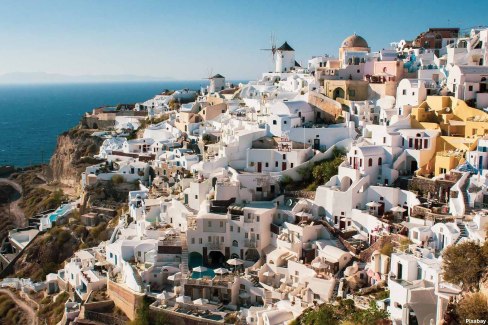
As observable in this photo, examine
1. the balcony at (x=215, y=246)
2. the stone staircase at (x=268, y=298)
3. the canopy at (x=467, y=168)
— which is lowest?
the stone staircase at (x=268, y=298)

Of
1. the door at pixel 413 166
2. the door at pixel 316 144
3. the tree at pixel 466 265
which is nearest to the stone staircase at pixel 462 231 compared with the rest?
the tree at pixel 466 265

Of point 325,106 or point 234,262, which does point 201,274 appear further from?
point 325,106

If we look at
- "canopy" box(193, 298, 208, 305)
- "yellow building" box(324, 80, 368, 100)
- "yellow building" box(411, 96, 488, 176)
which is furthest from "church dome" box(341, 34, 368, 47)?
"canopy" box(193, 298, 208, 305)

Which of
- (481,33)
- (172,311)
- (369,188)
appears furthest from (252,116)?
(172,311)

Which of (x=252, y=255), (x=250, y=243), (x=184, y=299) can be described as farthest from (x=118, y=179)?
(x=184, y=299)

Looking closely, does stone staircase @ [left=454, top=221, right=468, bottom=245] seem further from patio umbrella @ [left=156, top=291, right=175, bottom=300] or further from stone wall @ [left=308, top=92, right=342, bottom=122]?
stone wall @ [left=308, top=92, right=342, bottom=122]

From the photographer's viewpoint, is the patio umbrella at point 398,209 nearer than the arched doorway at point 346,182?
Yes

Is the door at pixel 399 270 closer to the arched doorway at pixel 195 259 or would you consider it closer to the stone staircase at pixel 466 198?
the stone staircase at pixel 466 198
